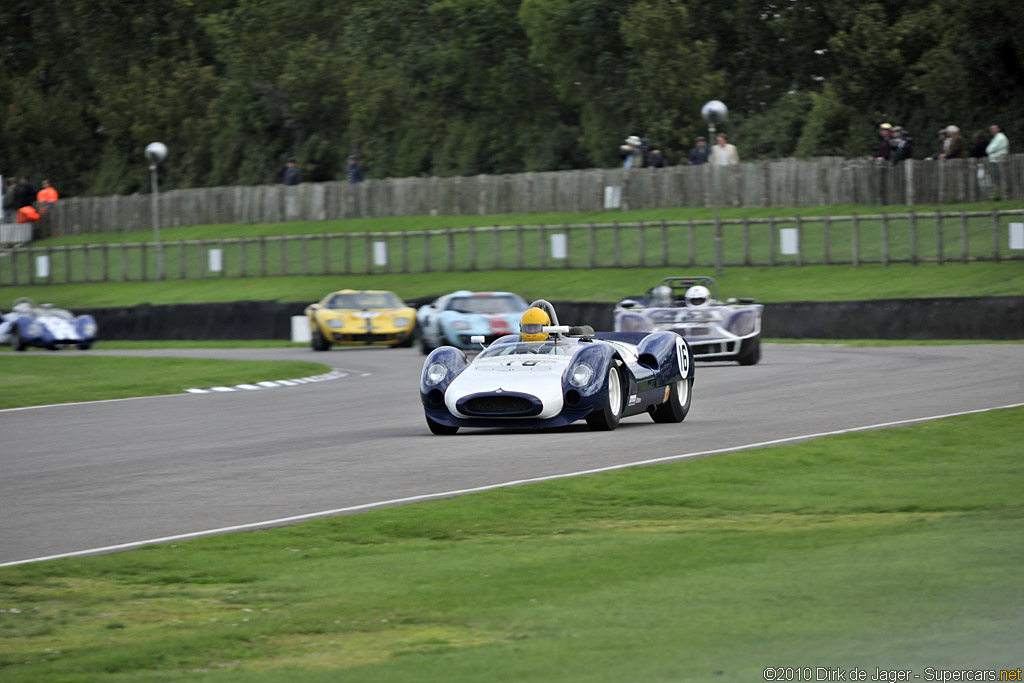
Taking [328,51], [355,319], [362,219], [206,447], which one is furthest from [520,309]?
[328,51]

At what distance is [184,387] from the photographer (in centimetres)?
2169

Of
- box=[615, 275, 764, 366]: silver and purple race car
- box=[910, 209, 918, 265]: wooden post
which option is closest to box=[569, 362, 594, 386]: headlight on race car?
box=[615, 275, 764, 366]: silver and purple race car

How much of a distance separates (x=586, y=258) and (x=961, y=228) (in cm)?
1031

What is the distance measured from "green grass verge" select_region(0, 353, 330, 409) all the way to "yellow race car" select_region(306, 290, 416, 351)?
14.5 feet

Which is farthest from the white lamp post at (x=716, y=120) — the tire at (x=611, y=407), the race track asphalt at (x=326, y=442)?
the tire at (x=611, y=407)

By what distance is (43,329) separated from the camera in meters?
33.9

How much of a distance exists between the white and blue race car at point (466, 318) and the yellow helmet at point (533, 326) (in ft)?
43.1

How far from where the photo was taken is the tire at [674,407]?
14.3m

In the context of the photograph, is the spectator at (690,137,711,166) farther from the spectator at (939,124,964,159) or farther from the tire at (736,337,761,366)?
the tire at (736,337,761,366)

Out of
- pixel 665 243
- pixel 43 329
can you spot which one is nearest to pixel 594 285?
pixel 665 243

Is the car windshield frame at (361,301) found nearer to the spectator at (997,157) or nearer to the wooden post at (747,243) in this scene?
the wooden post at (747,243)

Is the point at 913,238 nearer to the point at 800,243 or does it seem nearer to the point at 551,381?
the point at 800,243

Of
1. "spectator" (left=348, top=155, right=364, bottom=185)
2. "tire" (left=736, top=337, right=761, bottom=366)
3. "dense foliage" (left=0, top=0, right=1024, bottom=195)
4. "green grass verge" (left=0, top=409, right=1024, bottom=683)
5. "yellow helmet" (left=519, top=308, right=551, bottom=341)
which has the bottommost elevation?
"tire" (left=736, top=337, right=761, bottom=366)

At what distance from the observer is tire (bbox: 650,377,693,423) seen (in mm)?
14297
